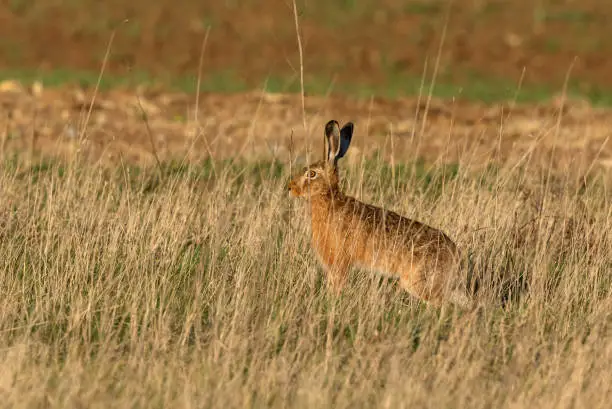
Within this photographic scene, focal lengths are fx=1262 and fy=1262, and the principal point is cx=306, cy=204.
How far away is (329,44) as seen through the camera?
93.2ft

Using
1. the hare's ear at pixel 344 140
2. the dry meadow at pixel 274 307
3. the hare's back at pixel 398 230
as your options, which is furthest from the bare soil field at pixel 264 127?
the hare's back at pixel 398 230

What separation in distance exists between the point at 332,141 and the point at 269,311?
4.82 feet

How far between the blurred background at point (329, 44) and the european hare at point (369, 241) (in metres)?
13.0

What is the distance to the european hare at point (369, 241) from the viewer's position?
7215mm

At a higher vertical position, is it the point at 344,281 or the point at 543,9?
the point at 543,9

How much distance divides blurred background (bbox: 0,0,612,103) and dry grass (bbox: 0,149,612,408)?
12.4 m

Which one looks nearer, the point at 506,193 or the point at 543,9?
the point at 506,193

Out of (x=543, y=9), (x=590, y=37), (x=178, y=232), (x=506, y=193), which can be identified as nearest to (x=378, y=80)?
(x=590, y=37)

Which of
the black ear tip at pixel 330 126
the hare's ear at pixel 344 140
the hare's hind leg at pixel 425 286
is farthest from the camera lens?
the hare's ear at pixel 344 140

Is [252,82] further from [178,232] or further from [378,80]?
[178,232]

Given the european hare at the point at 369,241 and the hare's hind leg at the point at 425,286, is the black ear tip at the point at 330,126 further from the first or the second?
the hare's hind leg at the point at 425,286

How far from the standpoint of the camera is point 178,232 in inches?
320

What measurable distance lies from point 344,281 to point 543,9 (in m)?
27.2

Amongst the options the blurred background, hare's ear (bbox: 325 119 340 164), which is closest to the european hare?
hare's ear (bbox: 325 119 340 164)
